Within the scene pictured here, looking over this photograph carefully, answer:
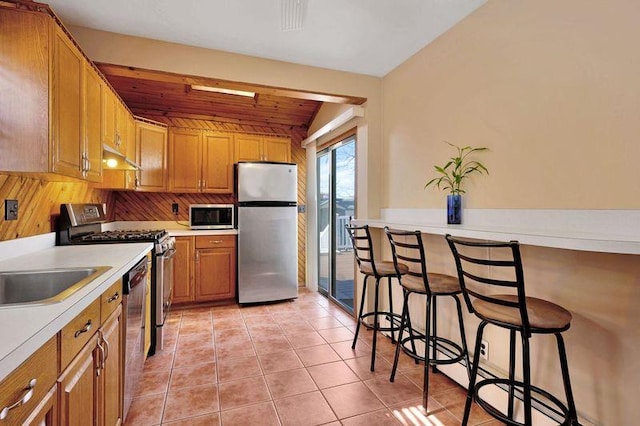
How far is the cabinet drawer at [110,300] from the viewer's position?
4.46 ft

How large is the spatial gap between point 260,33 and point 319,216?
8.90 feet

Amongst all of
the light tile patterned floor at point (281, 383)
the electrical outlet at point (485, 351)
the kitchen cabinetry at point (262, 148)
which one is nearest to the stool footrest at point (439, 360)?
the electrical outlet at point (485, 351)

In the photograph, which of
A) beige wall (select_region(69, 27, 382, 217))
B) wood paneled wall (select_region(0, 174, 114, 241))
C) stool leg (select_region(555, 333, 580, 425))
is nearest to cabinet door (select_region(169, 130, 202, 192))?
wood paneled wall (select_region(0, 174, 114, 241))

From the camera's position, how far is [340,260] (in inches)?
169

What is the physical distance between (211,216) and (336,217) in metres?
1.65

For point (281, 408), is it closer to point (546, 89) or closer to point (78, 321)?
point (78, 321)

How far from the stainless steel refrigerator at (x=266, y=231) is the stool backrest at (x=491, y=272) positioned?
2448mm

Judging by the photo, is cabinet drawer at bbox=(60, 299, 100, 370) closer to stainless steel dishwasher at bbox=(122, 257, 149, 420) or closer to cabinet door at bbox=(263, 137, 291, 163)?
stainless steel dishwasher at bbox=(122, 257, 149, 420)

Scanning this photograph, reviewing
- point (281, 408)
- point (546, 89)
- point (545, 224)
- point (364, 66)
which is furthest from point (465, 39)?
point (281, 408)

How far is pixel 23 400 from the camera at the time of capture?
29.6 inches

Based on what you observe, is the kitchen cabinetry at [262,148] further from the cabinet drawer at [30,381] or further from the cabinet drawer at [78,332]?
the cabinet drawer at [30,381]

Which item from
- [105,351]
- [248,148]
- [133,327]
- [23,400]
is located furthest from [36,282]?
[248,148]

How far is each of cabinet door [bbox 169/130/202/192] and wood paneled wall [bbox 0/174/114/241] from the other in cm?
138

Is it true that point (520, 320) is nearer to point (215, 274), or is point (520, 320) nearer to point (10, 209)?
point (10, 209)
